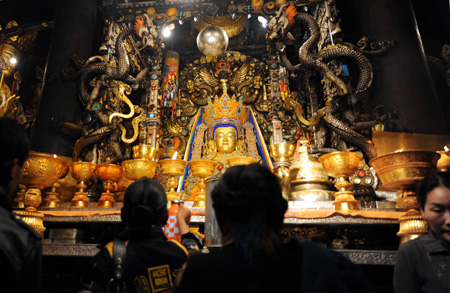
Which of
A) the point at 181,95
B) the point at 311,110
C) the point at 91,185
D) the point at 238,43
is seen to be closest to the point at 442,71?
the point at 311,110

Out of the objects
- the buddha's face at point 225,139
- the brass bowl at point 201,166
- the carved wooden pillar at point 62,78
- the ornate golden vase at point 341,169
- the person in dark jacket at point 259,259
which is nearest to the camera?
the person in dark jacket at point 259,259

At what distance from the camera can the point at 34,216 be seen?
2.79 m

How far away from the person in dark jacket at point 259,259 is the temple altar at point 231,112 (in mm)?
1696

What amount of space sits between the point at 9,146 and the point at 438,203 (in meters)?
1.91

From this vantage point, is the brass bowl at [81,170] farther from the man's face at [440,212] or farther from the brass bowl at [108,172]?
the man's face at [440,212]

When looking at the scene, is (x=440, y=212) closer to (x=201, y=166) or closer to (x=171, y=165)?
(x=201, y=166)

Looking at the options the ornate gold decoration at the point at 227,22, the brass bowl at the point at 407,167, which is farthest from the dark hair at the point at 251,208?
the ornate gold decoration at the point at 227,22

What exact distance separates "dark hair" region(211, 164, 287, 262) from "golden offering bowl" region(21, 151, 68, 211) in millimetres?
2866

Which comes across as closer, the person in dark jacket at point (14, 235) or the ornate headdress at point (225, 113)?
the person in dark jacket at point (14, 235)

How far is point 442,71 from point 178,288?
579 centimetres

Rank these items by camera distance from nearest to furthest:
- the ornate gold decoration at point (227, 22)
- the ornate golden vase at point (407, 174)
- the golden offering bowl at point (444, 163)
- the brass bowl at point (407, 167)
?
1. the ornate golden vase at point (407, 174)
2. the brass bowl at point (407, 167)
3. the golden offering bowl at point (444, 163)
4. the ornate gold decoration at point (227, 22)

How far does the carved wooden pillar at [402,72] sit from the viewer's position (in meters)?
3.96

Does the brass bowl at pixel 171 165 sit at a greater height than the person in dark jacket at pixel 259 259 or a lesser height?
greater

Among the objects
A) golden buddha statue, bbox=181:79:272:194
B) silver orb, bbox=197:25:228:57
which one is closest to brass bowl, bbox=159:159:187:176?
golden buddha statue, bbox=181:79:272:194
